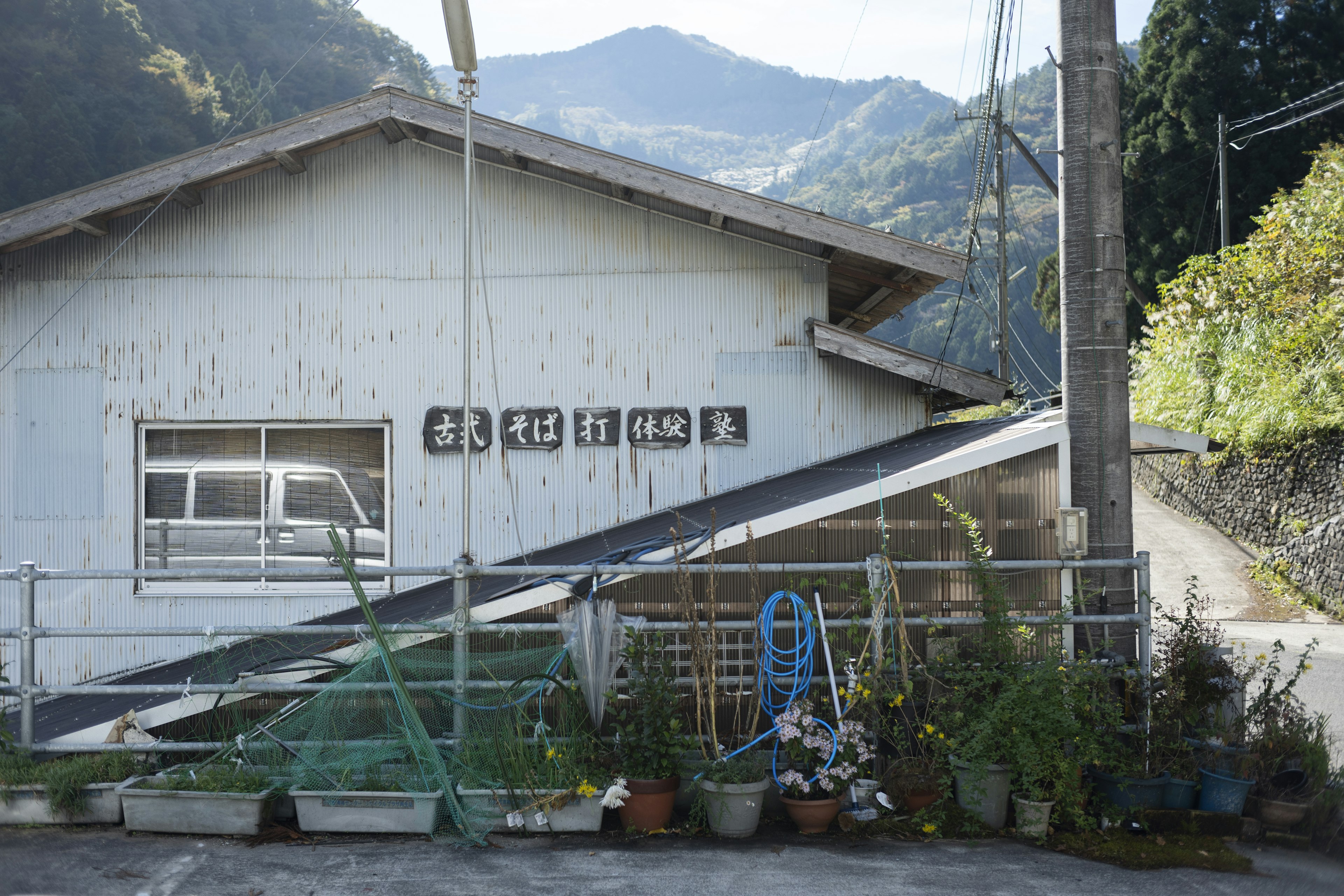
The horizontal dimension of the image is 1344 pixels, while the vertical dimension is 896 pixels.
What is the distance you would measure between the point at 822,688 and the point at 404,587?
3929mm

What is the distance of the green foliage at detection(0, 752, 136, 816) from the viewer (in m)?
5.11

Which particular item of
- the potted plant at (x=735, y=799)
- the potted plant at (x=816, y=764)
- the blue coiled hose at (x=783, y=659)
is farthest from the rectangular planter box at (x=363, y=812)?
the potted plant at (x=816, y=764)

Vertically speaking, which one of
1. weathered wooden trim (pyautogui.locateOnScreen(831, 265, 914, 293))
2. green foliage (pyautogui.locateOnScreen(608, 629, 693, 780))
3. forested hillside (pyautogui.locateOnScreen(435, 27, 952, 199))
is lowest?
green foliage (pyautogui.locateOnScreen(608, 629, 693, 780))

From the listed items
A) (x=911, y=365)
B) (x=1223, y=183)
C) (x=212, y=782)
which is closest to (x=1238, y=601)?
(x=911, y=365)

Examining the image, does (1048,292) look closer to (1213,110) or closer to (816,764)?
(1213,110)

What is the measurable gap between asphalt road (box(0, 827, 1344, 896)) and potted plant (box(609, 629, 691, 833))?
17 cm

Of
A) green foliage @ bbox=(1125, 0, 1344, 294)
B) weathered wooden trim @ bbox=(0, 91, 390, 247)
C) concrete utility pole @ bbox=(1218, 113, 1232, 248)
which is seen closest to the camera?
weathered wooden trim @ bbox=(0, 91, 390, 247)

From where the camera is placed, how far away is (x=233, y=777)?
16.7ft

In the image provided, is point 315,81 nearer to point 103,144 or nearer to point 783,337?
point 103,144

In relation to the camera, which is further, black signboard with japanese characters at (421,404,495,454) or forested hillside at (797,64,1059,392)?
forested hillside at (797,64,1059,392)

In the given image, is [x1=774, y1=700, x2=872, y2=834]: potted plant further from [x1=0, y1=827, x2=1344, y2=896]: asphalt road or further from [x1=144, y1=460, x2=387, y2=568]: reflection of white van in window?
[x1=144, y1=460, x2=387, y2=568]: reflection of white van in window

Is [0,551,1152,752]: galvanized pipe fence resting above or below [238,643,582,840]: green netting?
above

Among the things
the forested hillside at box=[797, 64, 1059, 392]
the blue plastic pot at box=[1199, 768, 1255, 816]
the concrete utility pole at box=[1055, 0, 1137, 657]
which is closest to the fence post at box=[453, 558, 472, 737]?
the concrete utility pole at box=[1055, 0, 1137, 657]

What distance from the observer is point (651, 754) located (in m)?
5.04
